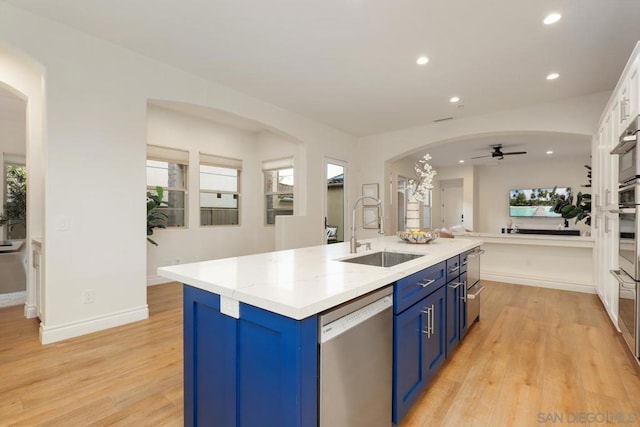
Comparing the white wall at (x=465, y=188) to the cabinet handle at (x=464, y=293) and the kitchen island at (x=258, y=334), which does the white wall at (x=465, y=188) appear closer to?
the cabinet handle at (x=464, y=293)

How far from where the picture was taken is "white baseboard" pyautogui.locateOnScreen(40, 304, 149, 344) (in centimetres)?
262

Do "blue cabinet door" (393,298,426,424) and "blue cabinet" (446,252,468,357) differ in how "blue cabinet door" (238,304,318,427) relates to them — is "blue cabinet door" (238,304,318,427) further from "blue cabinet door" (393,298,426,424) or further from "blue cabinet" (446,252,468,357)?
"blue cabinet" (446,252,468,357)

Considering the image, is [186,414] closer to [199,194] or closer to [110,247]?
[110,247]

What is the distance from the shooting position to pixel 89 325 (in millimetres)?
2826

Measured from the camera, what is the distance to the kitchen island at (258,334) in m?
1.02

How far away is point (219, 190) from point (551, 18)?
5272mm

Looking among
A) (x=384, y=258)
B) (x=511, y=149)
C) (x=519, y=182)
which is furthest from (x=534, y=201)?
(x=384, y=258)

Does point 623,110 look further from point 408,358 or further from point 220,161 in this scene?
point 220,161

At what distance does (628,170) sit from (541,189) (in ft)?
26.0

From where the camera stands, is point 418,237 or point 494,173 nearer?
point 418,237

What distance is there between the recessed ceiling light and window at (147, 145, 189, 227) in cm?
502

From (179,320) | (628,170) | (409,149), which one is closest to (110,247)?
(179,320)

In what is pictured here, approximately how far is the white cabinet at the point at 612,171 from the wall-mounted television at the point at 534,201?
5984mm

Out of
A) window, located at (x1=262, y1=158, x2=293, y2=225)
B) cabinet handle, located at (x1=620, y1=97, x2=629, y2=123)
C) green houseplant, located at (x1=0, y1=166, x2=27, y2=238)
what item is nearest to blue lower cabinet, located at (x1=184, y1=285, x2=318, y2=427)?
cabinet handle, located at (x1=620, y1=97, x2=629, y2=123)
